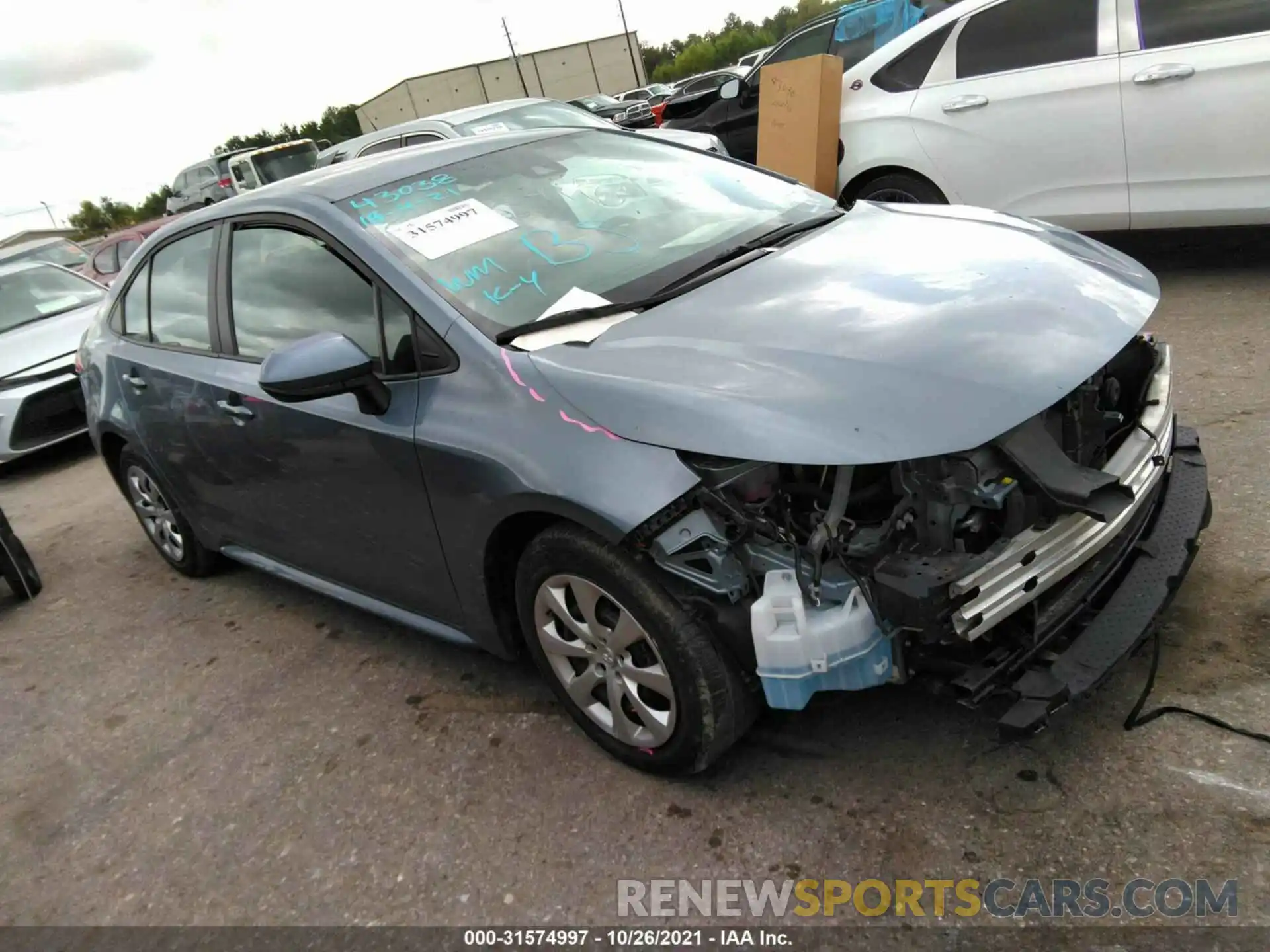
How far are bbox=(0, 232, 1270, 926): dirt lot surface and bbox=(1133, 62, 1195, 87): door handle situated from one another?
1.70 meters

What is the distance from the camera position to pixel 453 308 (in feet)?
8.62

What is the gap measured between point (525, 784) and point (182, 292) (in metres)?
2.44

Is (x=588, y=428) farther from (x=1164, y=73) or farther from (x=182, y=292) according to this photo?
(x=1164, y=73)

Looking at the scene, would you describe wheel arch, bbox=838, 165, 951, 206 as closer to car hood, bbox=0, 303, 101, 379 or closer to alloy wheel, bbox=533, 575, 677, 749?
alloy wheel, bbox=533, 575, 677, 749

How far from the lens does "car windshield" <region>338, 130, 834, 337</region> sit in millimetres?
Answer: 2738

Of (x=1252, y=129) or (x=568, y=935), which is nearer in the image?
(x=568, y=935)

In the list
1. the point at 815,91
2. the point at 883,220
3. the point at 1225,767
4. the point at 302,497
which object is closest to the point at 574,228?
the point at 883,220

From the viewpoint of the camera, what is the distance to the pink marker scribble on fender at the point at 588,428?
7.40ft

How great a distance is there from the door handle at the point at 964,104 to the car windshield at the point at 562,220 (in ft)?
8.48

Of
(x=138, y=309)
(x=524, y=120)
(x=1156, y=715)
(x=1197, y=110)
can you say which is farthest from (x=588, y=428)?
(x=524, y=120)

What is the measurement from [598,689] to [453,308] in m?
1.13

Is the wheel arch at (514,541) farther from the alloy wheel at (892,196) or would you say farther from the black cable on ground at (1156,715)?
the alloy wheel at (892,196)

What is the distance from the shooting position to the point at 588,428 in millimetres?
2293

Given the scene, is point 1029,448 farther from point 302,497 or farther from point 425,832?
point 302,497
